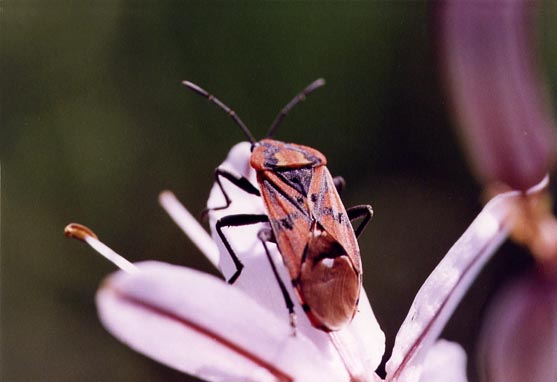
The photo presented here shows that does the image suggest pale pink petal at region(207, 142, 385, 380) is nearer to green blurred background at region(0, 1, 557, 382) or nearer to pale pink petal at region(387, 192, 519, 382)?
pale pink petal at region(387, 192, 519, 382)

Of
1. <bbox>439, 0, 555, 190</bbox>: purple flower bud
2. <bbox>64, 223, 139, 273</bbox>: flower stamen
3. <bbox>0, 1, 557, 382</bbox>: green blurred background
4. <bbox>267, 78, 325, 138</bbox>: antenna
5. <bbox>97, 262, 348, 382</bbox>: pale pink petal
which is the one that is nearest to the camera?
<bbox>97, 262, 348, 382</bbox>: pale pink petal

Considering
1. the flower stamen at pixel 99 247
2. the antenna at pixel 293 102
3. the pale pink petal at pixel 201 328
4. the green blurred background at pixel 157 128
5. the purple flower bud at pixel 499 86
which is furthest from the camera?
the green blurred background at pixel 157 128

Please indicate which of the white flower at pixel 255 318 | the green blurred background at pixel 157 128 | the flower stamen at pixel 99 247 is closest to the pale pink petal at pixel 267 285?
the white flower at pixel 255 318

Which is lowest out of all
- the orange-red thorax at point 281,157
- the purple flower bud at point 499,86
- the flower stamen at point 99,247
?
the flower stamen at point 99,247

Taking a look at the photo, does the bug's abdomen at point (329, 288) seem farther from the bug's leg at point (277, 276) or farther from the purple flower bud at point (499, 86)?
the purple flower bud at point (499, 86)

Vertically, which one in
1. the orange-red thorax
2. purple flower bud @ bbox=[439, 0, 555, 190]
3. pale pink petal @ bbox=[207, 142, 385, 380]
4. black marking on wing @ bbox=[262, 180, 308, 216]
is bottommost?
pale pink petal @ bbox=[207, 142, 385, 380]

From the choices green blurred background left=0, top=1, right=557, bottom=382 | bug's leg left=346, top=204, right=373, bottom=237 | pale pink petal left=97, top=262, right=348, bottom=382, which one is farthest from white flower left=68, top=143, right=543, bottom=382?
green blurred background left=0, top=1, right=557, bottom=382
